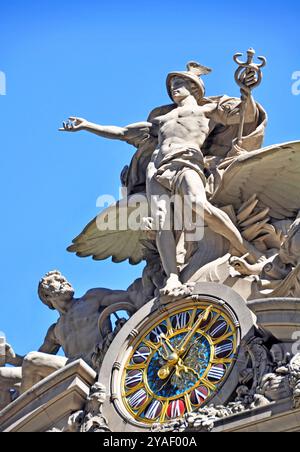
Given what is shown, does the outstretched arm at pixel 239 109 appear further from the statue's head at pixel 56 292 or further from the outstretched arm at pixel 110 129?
the statue's head at pixel 56 292

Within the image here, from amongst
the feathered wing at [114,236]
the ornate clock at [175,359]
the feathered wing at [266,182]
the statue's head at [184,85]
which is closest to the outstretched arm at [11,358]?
the feathered wing at [114,236]

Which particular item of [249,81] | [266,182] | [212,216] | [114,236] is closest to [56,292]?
[114,236]

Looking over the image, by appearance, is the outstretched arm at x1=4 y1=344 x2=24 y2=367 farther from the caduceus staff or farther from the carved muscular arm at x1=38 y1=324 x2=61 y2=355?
the caduceus staff

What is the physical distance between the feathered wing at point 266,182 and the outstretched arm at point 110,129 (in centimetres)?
216

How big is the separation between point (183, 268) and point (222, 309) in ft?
5.29

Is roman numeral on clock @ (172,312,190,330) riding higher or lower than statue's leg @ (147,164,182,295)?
lower

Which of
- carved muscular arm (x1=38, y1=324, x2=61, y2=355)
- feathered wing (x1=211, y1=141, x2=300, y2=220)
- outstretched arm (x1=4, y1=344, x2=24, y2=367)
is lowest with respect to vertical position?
outstretched arm (x1=4, y1=344, x2=24, y2=367)

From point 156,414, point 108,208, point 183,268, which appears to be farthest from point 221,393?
point 108,208

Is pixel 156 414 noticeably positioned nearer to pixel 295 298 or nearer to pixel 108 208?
pixel 295 298

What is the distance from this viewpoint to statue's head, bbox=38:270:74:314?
3038 cm

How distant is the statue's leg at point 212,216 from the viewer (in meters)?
28.7

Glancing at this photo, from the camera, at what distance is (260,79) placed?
97.1 ft

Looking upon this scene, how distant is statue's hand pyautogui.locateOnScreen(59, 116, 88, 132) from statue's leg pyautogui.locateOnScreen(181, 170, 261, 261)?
2493 millimetres

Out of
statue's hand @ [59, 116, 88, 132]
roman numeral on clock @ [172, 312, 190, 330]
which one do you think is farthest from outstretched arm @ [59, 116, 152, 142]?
roman numeral on clock @ [172, 312, 190, 330]
